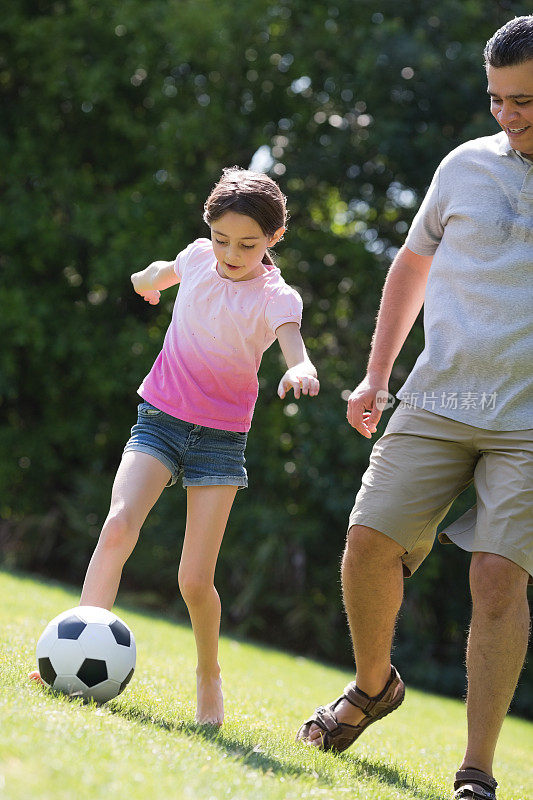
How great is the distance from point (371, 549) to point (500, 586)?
0.48m

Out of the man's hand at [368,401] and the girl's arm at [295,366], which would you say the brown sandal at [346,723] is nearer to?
the man's hand at [368,401]

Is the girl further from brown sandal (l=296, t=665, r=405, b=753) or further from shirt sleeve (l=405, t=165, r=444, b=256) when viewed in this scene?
shirt sleeve (l=405, t=165, r=444, b=256)

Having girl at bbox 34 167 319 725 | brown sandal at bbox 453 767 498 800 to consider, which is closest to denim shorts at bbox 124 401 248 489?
girl at bbox 34 167 319 725

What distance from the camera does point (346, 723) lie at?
3.68 metres

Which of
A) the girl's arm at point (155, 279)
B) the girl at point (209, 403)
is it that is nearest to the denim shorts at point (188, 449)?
the girl at point (209, 403)

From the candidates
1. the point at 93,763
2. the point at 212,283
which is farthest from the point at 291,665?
the point at 93,763

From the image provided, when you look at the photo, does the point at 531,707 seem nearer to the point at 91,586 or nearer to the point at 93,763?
the point at 91,586

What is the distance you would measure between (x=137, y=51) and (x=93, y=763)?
376 inches

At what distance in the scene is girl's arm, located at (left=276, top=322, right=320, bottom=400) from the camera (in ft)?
10.5

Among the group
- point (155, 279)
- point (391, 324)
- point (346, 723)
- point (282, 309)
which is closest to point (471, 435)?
point (391, 324)

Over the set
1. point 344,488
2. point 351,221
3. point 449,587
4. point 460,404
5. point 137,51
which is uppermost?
point 137,51

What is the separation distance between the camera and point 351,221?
35.3ft

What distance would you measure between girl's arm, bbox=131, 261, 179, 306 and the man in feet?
2.86

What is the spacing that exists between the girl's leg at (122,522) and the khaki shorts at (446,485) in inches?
29.0
